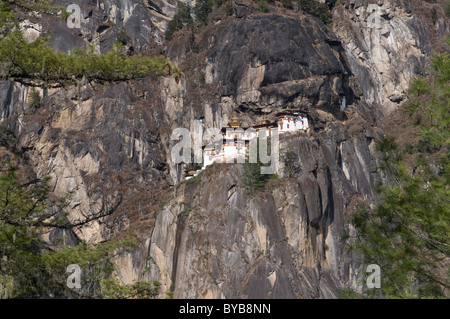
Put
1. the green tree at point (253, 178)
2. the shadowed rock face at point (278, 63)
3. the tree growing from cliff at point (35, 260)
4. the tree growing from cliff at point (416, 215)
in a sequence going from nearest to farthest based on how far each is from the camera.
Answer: the tree growing from cliff at point (416, 215) → the tree growing from cliff at point (35, 260) → the green tree at point (253, 178) → the shadowed rock face at point (278, 63)

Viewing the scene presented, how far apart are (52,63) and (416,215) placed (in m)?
7.54

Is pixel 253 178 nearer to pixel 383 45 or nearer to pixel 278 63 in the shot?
pixel 278 63

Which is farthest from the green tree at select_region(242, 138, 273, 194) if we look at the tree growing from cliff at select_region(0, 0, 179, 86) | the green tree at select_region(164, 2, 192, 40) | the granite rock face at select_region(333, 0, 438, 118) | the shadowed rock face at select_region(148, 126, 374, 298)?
the tree growing from cliff at select_region(0, 0, 179, 86)

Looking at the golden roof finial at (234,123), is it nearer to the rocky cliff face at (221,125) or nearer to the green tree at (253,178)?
the rocky cliff face at (221,125)

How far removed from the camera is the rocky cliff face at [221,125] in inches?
1912

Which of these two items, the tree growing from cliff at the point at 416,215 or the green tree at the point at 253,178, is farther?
the green tree at the point at 253,178

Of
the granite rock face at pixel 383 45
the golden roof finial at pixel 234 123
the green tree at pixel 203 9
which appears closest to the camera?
the golden roof finial at pixel 234 123

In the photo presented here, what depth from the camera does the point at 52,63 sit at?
1216 cm

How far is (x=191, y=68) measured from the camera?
6925cm

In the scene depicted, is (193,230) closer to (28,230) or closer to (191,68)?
(191,68)

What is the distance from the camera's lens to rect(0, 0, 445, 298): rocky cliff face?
159 feet

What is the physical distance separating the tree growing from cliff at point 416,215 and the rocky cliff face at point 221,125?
32611mm

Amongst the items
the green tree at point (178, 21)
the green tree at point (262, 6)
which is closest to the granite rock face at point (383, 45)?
the green tree at point (262, 6)
